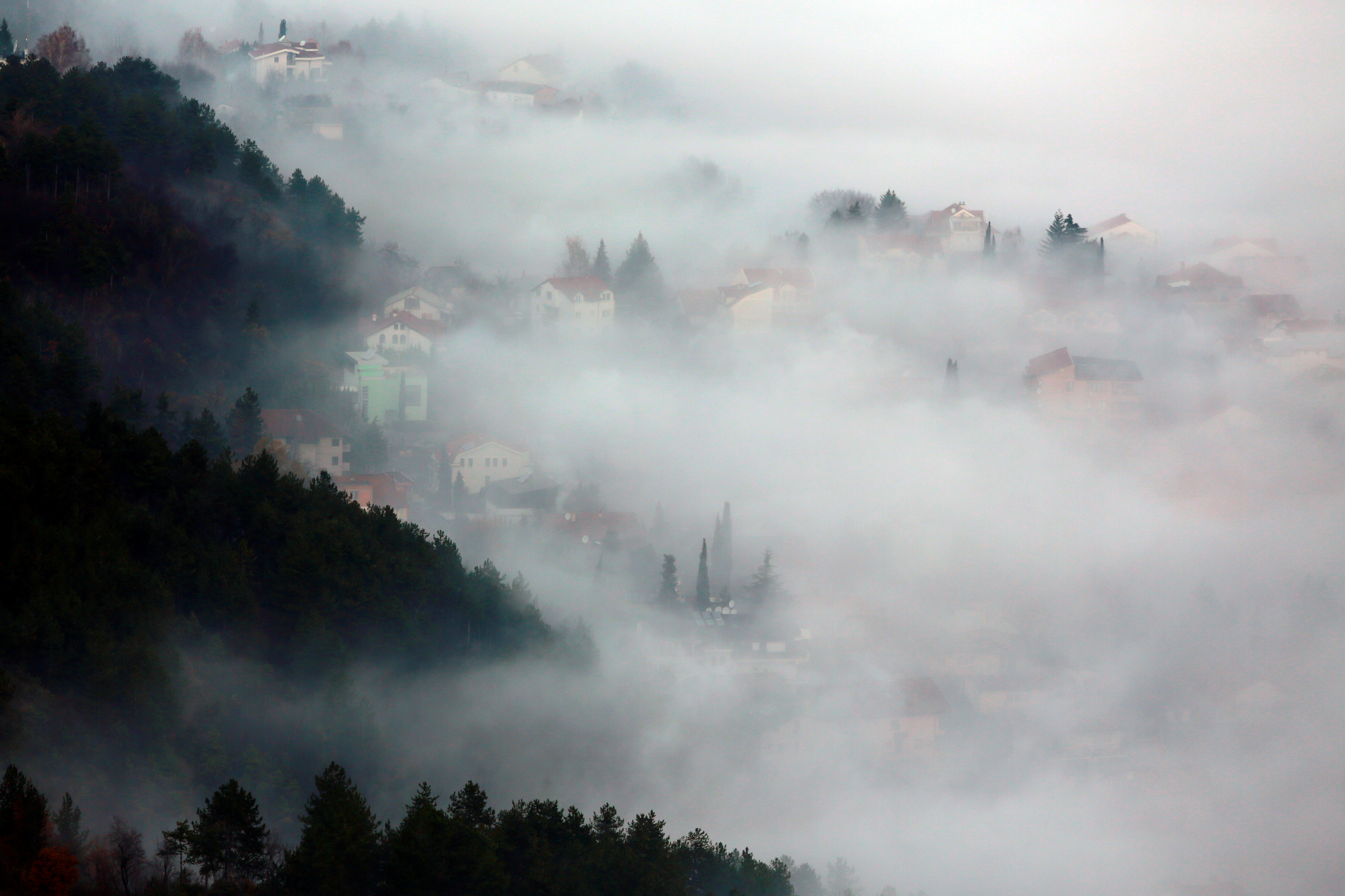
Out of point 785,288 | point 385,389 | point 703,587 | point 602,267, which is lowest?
point 703,587

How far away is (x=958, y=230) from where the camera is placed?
68625mm

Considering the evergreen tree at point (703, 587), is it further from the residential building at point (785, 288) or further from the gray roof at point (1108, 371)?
the gray roof at point (1108, 371)

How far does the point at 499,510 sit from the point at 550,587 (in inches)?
171

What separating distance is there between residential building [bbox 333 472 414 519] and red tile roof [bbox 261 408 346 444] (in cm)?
159

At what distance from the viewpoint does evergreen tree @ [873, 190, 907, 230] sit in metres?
71.2

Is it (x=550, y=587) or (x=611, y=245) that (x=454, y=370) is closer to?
(x=550, y=587)

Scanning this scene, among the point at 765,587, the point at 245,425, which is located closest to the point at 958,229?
the point at 765,587

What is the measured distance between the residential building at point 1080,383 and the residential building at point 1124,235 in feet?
43.7

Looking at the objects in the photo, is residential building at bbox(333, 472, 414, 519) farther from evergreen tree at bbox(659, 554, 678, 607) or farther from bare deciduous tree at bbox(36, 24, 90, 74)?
bare deciduous tree at bbox(36, 24, 90, 74)

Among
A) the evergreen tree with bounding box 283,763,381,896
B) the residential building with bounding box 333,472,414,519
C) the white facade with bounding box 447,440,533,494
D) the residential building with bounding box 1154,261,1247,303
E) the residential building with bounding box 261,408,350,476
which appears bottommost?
the evergreen tree with bounding box 283,763,381,896

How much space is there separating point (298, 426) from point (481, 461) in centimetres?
816

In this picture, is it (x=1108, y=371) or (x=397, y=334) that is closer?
(x=397, y=334)

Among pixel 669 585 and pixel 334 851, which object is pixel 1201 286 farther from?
pixel 334 851


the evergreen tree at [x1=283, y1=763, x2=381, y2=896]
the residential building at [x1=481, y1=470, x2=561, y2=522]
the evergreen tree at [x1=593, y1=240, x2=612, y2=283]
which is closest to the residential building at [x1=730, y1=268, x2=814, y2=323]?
the evergreen tree at [x1=593, y1=240, x2=612, y2=283]
